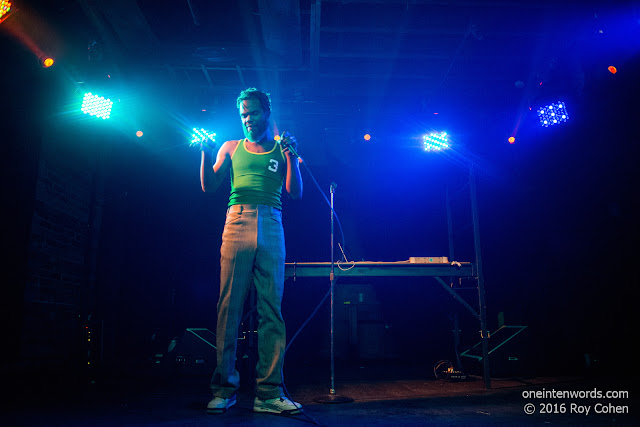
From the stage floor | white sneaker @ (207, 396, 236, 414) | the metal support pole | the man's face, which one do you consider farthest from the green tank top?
the metal support pole

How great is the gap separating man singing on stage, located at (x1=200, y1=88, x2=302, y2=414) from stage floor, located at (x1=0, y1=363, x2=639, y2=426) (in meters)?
0.22

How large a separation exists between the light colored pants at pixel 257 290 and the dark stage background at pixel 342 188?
2.64 m

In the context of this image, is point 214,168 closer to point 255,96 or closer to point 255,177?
point 255,177

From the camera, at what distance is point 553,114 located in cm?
617

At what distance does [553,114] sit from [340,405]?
587cm

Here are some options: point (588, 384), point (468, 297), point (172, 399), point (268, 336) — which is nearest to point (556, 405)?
point (588, 384)

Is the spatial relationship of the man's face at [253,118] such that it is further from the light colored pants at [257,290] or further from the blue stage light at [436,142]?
the blue stage light at [436,142]

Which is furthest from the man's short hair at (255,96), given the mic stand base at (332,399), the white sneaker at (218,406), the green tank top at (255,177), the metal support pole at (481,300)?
the metal support pole at (481,300)

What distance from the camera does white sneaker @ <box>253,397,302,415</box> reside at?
2.50 m

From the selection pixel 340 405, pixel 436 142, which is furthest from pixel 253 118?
pixel 436 142

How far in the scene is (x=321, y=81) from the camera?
6.62m

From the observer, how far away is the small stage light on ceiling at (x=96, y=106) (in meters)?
5.28

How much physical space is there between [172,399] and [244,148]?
7.36 ft

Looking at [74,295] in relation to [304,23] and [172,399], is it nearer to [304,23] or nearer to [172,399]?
[172,399]
